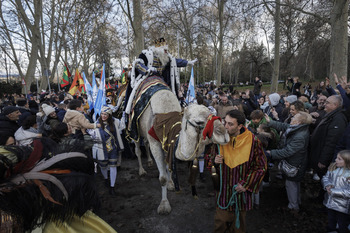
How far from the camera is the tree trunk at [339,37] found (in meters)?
7.59

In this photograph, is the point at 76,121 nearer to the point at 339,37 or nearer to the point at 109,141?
the point at 109,141

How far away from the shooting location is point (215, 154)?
284 centimetres

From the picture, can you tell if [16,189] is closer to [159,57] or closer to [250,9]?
[159,57]

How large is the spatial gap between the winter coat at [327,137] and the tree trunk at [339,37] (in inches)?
223

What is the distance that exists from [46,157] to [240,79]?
204 feet

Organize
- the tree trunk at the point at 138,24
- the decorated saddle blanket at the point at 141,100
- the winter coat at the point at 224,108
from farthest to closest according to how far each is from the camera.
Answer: the tree trunk at the point at 138,24 → the winter coat at the point at 224,108 → the decorated saddle blanket at the point at 141,100

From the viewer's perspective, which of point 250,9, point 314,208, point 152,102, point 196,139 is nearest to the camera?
point 196,139

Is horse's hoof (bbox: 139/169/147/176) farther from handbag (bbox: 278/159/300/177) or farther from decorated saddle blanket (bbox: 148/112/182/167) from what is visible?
handbag (bbox: 278/159/300/177)

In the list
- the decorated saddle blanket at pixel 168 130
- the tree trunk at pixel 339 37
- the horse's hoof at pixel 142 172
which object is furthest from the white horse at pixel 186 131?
the tree trunk at pixel 339 37

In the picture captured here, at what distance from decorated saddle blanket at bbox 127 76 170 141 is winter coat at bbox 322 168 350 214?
3345 millimetres

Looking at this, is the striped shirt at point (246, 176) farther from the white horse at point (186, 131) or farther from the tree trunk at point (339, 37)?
the tree trunk at point (339, 37)

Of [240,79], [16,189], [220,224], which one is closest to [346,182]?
[220,224]

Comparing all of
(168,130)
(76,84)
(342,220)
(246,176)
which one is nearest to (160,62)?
(168,130)

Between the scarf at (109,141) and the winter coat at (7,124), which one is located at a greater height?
the winter coat at (7,124)
